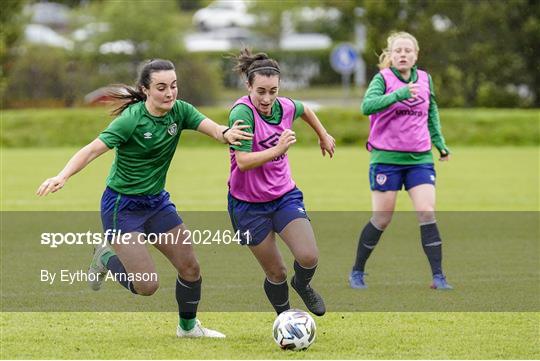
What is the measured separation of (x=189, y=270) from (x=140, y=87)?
1.28 metres

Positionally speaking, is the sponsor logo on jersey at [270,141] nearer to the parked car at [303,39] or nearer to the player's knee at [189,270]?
the player's knee at [189,270]

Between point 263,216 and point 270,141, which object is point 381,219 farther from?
point 270,141

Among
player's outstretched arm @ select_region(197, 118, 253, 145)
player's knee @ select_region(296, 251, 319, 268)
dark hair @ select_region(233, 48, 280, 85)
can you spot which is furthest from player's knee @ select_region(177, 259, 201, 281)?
dark hair @ select_region(233, 48, 280, 85)

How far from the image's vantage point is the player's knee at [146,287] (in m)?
7.47

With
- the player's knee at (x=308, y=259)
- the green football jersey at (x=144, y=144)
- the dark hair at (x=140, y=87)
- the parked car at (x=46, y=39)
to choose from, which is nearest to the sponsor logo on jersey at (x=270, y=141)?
the green football jersey at (x=144, y=144)

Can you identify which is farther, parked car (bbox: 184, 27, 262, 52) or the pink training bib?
parked car (bbox: 184, 27, 262, 52)

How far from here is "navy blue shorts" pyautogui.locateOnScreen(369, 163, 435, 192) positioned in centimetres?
992

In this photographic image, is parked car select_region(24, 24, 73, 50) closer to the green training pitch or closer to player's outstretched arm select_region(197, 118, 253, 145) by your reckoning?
the green training pitch

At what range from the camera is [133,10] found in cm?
5481

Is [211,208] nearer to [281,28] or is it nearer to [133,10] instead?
[133,10]

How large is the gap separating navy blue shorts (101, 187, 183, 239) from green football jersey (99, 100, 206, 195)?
0.05 metres

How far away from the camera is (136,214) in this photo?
7586 millimetres

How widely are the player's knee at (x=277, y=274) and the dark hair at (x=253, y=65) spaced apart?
1293 millimetres

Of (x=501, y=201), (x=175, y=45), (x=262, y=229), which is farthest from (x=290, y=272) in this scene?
(x=175, y=45)
